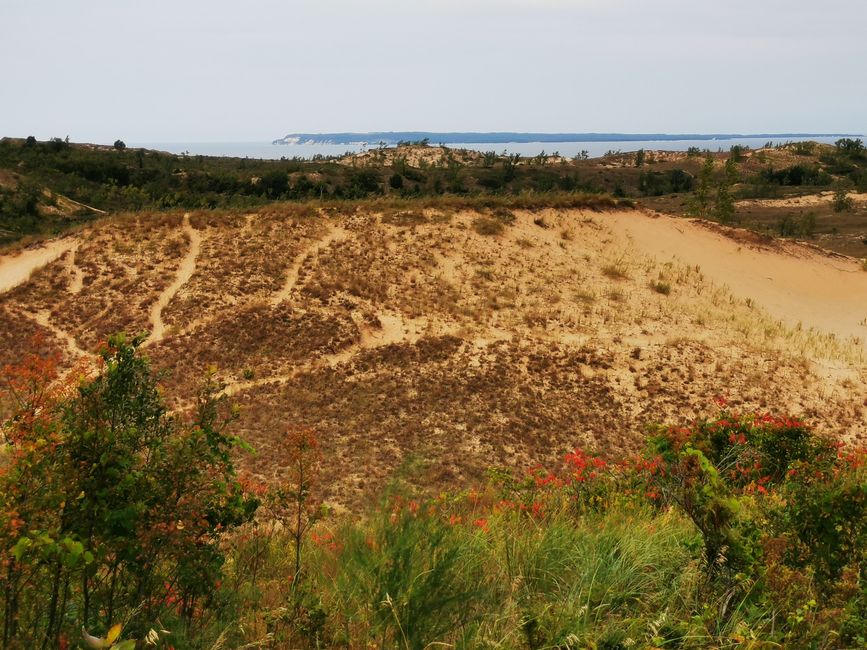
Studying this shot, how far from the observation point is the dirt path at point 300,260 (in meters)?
17.0

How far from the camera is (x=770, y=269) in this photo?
2245 cm

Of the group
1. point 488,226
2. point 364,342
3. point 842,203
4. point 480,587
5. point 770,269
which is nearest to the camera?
point 480,587

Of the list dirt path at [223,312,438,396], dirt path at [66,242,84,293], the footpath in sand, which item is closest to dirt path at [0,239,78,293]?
dirt path at [66,242,84,293]

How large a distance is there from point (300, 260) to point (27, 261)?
7.68m

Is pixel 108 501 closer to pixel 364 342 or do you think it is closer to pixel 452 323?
pixel 364 342

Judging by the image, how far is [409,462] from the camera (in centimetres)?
372

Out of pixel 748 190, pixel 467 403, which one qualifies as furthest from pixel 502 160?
pixel 467 403


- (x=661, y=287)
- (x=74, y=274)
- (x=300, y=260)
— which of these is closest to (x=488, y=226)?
(x=661, y=287)

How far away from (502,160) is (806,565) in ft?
199

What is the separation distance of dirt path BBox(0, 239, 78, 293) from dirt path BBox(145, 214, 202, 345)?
317cm

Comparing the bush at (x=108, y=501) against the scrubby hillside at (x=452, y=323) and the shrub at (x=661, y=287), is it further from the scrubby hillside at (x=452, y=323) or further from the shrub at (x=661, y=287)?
the shrub at (x=661, y=287)

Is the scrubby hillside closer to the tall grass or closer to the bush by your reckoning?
the tall grass

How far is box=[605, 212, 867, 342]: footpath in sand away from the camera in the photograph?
20.1 metres

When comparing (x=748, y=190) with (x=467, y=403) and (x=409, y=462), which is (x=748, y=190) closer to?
(x=467, y=403)
